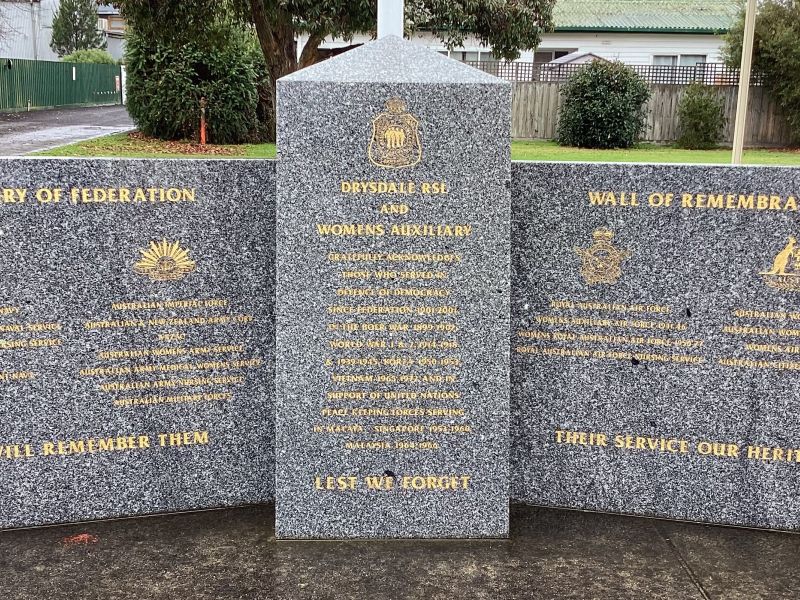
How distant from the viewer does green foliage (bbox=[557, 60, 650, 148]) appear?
80.3 feet

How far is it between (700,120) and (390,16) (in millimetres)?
23327

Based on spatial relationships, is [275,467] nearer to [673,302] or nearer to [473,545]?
[473,545]

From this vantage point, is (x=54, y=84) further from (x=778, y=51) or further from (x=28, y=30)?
(x=778, y=51)

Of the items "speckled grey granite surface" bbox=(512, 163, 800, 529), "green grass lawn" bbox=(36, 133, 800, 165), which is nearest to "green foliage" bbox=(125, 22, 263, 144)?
"green grass lawn" bbox=(36, 133, 800, 165)

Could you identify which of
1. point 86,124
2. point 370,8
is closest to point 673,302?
point 370,8

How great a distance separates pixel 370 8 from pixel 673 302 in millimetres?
11329

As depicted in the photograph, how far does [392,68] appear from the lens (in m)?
3.63

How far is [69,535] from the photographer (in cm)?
385

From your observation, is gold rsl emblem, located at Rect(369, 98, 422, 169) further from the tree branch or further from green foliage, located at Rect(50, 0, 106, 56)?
green foliage, located at Rect(50, 0, 106, 56)

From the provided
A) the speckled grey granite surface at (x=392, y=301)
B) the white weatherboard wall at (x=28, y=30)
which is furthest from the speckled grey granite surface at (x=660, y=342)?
the white weatherboard wall at (x=28, y=30)

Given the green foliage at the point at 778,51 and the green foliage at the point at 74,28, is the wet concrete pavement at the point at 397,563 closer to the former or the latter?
the green foliage at the point at 778,51

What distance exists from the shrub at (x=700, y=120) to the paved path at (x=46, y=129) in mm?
16779

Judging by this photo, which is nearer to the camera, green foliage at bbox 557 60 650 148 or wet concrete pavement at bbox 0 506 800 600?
wet concrete pavement at bbox 0 506 800 600

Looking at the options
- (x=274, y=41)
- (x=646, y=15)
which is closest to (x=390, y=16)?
(x=274, y=41)
